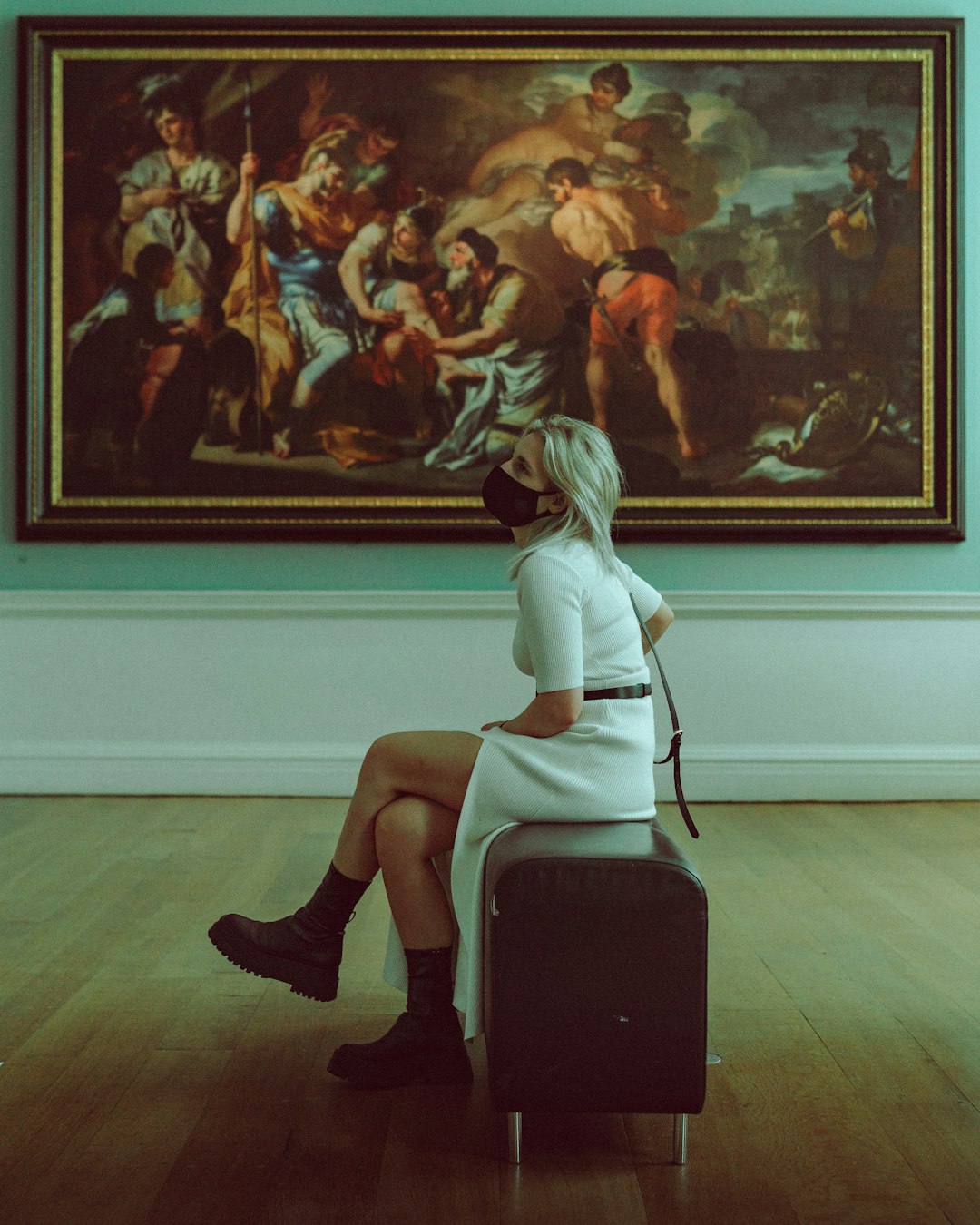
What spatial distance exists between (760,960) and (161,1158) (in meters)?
2.27

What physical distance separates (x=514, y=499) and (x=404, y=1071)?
59.8 inches

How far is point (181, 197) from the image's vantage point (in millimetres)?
7297

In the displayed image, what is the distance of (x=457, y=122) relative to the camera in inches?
287

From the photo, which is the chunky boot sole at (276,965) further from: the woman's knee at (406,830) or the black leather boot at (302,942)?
the woman's knee at (406,830)

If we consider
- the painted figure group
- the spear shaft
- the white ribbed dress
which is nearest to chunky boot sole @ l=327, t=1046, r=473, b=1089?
the white ribbed dress

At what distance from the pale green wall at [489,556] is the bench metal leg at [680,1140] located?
195 inches

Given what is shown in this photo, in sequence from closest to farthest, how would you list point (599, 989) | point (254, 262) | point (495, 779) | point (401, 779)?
Result: point (599, 989) < point (495, 779) < point (401, 779) < point (254, 262)

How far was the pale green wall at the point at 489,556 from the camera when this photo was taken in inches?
290

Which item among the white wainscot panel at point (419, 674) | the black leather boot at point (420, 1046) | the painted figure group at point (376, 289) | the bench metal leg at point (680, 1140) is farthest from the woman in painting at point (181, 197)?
the bench metal leg at point (680, 1140)

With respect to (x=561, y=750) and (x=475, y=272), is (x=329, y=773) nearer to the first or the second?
(x=475, y=272)

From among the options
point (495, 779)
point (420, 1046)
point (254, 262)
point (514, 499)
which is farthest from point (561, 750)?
point (254, 262)

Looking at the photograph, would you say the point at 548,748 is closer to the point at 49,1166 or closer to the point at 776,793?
the point at 49,1166

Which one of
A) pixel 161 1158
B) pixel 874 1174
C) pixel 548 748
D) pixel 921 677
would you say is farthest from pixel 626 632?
pixel 921 677

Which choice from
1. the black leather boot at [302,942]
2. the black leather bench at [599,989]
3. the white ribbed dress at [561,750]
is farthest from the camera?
the black leather boot at [302,942]
